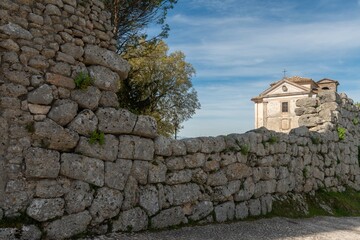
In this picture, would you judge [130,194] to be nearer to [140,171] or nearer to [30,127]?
[140,171]

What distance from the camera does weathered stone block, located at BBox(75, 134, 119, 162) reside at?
5.84 metres

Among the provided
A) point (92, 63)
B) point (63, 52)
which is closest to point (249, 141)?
point (92, 63)

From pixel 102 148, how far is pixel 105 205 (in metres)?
0.92

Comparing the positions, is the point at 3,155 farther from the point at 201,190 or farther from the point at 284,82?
the point at 284,82

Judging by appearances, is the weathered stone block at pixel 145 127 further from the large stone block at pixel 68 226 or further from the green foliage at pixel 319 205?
the green foliage at pixel 319 205

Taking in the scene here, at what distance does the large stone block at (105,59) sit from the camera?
631cm

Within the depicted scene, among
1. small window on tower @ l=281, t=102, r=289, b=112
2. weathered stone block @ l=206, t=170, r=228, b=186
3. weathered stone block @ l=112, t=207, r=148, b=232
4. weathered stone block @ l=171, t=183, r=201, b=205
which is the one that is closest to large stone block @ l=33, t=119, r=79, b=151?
weathered stone block @ l=112, t=207, r=148, b=232

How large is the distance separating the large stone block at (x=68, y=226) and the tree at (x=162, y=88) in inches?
467

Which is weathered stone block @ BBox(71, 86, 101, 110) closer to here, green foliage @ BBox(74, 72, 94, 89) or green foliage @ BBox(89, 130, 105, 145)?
green foliage @ BBox(74, 72, 94, 89)

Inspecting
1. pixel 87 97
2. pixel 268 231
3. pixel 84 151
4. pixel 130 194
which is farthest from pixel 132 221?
pixel 268 231

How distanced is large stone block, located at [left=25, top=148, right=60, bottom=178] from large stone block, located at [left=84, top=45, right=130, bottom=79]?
69.1 inches

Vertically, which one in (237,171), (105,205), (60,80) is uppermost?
(60,80)

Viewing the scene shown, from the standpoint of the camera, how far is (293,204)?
9781mm

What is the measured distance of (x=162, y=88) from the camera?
20.5 m
